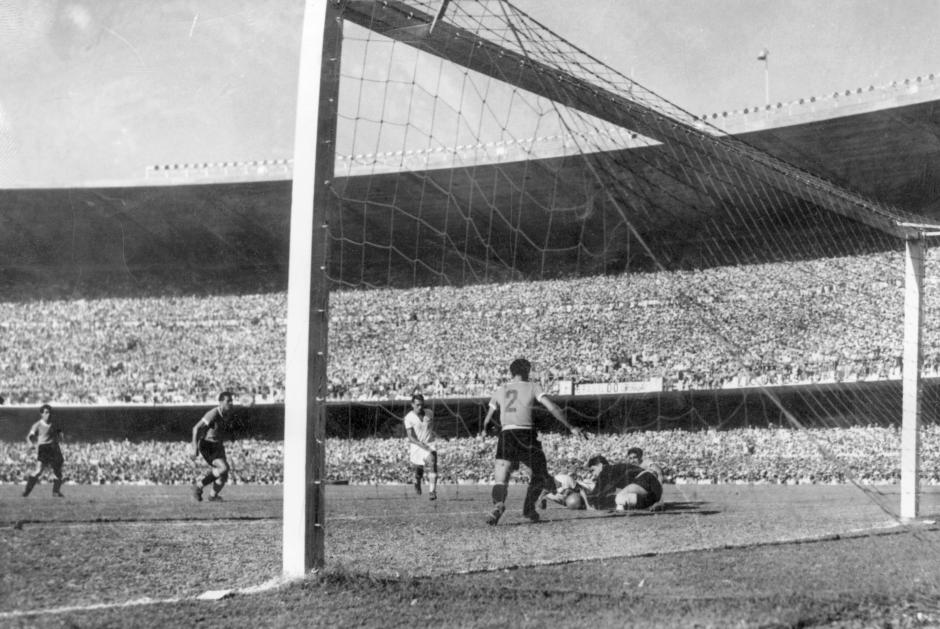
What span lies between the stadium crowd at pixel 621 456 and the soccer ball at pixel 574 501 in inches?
283

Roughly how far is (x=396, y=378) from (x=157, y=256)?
13113mm

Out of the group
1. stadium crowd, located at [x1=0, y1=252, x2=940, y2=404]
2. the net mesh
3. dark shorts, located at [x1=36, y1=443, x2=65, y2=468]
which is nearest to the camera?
dark shorts, located at [x1=36, y1=443, x2=65, y2=468]

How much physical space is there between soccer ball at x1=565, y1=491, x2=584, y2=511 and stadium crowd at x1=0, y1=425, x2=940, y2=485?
7178 mm

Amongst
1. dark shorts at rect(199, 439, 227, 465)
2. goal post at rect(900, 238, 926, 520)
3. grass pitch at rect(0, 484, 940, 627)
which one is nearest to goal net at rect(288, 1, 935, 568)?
goal post at rect(900, 238, 926, 520)

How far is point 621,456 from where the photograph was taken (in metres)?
18.2

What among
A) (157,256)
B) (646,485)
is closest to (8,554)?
(646,485)

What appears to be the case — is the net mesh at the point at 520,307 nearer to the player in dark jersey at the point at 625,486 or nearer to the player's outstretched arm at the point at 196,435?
the player's outstretched arm at the point at 196,435

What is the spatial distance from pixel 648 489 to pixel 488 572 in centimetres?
453

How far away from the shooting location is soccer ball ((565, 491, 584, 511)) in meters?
9.17

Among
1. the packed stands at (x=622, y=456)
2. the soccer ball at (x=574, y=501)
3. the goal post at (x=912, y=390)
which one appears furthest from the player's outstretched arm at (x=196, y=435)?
the goal post at (x=912, y=390)

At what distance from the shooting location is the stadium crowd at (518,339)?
20.4 m

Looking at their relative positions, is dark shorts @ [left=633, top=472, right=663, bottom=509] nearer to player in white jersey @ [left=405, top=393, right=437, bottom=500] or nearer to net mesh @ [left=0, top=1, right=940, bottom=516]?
player in white jersey @ [left=405, top=393, right=437, bottom=500]


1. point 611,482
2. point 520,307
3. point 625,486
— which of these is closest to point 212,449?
point 611,482

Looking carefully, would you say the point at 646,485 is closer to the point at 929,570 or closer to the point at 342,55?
the point at 929,570
